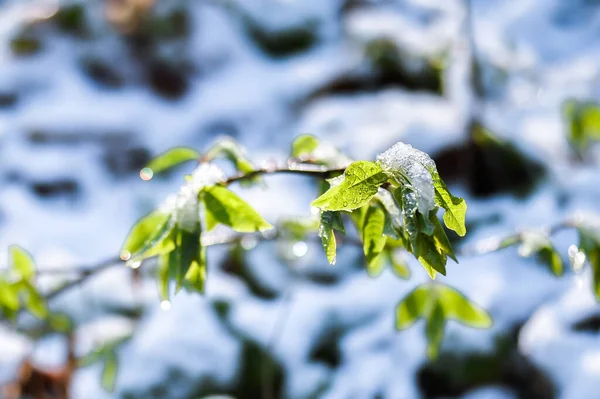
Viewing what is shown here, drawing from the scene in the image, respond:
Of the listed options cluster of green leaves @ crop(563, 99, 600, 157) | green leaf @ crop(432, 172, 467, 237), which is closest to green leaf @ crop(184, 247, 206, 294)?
green leaf @ crop(432, 172, 467, 237)

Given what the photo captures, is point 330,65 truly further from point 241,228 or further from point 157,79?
point 241,228

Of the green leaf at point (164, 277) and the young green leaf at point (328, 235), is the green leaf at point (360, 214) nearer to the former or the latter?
the young green leaf at point (328, 235)

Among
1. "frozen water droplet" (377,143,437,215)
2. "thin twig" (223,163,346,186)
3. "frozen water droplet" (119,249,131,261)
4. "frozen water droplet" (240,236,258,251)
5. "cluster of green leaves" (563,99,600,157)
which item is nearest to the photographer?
"frozen water droplet" (377,143,437,215)

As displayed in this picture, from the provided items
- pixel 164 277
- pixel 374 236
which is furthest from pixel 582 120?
pixel 164 277

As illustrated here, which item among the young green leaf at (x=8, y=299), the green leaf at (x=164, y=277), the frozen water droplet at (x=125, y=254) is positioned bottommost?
the young green leaf at (x=8, y=299)

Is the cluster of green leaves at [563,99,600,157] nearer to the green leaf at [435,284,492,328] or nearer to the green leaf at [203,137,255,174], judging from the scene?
the green leaf at [435,284,492,328]

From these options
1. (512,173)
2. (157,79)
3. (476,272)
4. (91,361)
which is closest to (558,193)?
(512,173)

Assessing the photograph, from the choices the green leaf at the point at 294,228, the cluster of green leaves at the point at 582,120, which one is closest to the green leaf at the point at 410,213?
the green leaf at the point at 294,228

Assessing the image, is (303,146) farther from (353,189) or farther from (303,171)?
(353,189)
